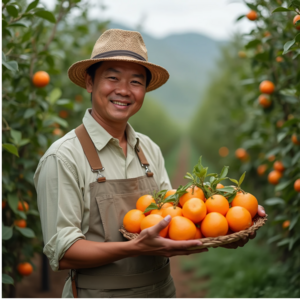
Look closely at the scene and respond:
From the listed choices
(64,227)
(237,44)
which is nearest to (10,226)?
(64,227)

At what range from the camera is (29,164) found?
8.60 feet

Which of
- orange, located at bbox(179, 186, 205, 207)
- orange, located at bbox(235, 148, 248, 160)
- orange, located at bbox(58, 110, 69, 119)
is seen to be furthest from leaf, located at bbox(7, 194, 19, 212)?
orange, located at bbox(235, 148, 248, 160)

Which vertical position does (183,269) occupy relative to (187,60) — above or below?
A: below

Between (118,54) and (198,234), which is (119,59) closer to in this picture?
(118,54)

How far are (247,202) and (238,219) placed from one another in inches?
6.0

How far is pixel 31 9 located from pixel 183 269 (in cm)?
409

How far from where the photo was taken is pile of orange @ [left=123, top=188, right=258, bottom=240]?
1.54m

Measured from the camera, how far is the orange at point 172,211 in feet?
5.32

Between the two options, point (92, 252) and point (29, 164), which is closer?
point (92, 252)

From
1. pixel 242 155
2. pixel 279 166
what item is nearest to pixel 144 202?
pixel 279 166

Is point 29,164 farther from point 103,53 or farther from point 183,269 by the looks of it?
point 183,269

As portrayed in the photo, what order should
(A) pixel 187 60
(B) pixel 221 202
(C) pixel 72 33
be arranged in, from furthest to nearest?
(A) pixel 187 60 < (C) pixel 72 33 < (B) pixel 221 202

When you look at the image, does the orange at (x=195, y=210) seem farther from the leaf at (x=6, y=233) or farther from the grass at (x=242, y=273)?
the grass at (x=242, y=273)

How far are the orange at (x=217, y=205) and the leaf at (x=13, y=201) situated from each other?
4.86 feet
